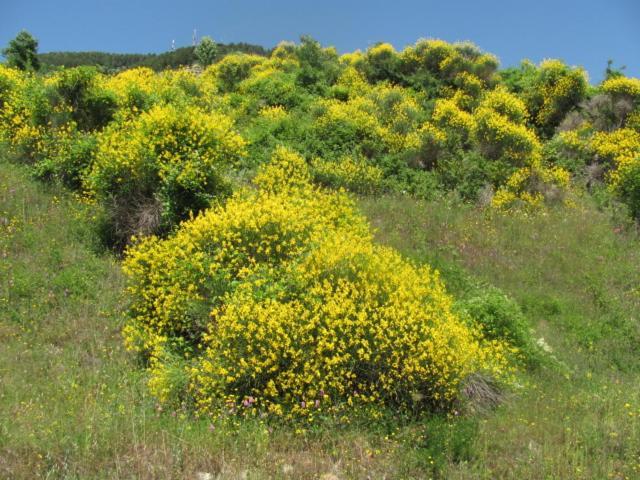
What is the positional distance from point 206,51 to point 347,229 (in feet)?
122

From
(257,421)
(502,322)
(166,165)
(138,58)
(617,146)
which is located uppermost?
(138,58)

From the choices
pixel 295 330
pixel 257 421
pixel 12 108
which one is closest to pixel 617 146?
pixel 295 330

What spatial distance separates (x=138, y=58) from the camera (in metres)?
87.9

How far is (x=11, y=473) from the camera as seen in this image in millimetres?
3730

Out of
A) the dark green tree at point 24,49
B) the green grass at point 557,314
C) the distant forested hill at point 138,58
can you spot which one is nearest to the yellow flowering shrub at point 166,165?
the green grass at point 557,314

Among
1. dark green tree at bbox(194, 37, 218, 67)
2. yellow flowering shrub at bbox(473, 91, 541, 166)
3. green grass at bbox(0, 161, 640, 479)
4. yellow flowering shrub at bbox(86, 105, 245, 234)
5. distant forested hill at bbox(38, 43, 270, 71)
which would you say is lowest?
green grass at bbox(0, 161, 640, 479)

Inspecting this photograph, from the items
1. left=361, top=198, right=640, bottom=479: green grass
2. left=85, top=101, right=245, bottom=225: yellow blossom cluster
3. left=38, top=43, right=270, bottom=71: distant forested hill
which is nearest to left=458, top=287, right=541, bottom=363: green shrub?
left=361, top=198, right=640, bottom=479: green grass

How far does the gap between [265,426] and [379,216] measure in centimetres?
779

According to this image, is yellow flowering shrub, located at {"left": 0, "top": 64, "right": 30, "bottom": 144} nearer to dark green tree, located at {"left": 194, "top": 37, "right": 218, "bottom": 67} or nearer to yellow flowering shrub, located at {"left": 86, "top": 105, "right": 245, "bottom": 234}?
yellow flowering shrub, located at {"left": 86, "top": 105, "right": 245, "bottom": 234}

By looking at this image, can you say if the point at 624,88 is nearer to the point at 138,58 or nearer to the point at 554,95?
the point at 554,95

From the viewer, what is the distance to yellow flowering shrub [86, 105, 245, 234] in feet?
29.8

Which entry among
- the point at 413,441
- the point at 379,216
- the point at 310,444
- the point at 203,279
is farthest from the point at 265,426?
the point at 379,216

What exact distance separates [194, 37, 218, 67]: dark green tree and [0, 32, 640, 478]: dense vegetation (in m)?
21.8

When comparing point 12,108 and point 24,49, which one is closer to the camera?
point 12,108
